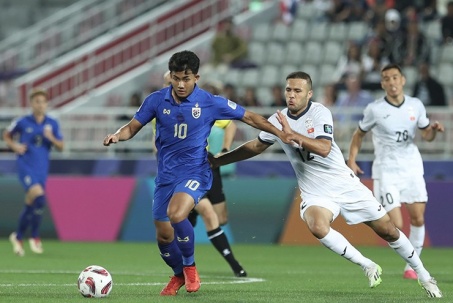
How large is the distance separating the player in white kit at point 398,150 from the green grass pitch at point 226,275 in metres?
0.83

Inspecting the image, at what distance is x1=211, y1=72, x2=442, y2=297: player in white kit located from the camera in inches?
416

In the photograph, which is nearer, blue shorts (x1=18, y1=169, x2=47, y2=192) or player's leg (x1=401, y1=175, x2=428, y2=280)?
player's leg (x1=401, y1=175, x2=428, y2=280)

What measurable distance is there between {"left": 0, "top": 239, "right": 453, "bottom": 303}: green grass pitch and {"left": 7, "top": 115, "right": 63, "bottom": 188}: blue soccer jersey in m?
1.18

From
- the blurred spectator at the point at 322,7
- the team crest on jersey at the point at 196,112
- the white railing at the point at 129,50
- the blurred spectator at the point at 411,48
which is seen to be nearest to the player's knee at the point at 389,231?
the team crest on jersey at the point at 196,112

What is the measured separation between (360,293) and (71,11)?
18849 mm

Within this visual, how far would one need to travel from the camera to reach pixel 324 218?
34.7ft

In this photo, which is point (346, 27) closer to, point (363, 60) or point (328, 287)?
point (363, 60)

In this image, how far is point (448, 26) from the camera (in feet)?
72.7

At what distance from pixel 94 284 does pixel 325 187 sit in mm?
2362

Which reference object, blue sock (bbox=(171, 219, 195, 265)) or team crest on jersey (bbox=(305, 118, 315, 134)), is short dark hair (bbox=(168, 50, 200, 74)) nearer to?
team crest on jersey (bbox=(305, 118, 315, 134))

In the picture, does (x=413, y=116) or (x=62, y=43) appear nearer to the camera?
(x=413, y=116)

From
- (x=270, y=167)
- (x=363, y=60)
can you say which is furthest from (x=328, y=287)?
(x=363, y=60)

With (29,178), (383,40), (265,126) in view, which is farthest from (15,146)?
(383,40)

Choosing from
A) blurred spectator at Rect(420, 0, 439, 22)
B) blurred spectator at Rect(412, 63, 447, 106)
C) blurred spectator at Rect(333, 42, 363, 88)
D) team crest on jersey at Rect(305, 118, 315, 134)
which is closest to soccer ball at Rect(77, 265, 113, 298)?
team crest on jersey at Rect(305, 118, 315, 134)
